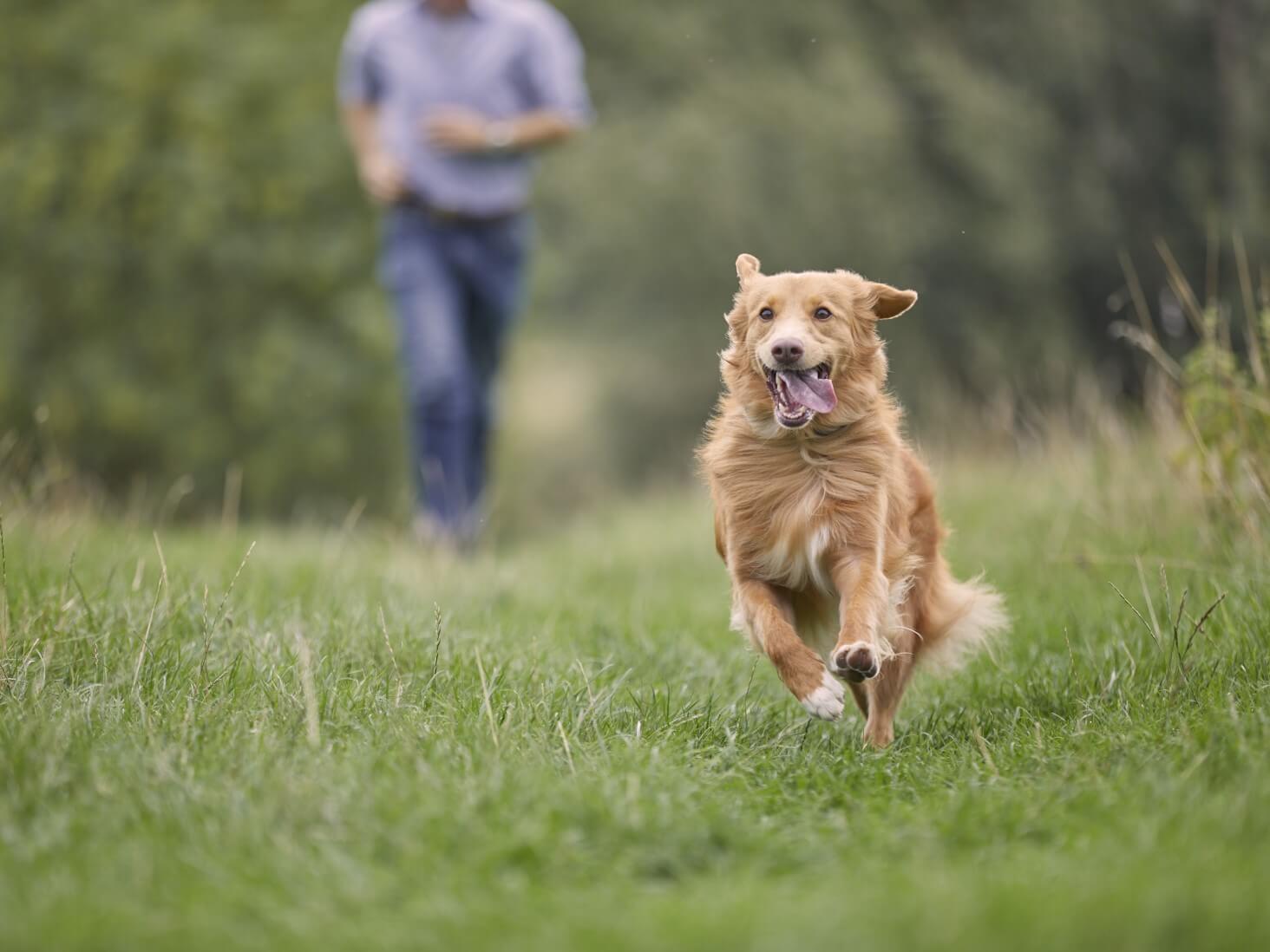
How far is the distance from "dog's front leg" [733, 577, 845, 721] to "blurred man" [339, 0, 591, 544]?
284 cm

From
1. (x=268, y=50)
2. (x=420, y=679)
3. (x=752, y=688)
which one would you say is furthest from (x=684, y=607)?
(x=268, y=50)

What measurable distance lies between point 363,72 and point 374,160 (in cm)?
52

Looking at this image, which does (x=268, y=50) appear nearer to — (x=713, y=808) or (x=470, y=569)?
(x=470, y=569)

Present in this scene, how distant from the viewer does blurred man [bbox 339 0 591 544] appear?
623 cm

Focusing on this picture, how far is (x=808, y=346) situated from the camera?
3.28 metres

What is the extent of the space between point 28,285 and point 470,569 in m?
8.26

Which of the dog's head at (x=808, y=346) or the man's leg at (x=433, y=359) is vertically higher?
the dog's head at (x=808, y=346)

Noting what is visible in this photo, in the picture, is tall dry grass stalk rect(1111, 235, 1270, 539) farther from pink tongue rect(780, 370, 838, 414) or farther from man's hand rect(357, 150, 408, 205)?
man's hand rect(357, 150, 408, 205)

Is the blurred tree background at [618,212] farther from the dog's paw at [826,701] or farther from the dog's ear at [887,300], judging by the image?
the dog's paw at [826,701]

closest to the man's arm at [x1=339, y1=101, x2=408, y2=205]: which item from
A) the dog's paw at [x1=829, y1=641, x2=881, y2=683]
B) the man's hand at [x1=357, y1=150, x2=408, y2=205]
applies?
the man's hand at [x1=357, y1=150, x2=408, y2=205]

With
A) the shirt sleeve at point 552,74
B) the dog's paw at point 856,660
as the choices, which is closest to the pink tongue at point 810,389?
the dog's paw at point 856,660

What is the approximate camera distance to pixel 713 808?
2.51 meters

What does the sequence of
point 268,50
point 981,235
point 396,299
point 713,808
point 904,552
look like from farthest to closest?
1. point 981,235
2. point 268,50
3. point 396,299
4. point 904,552
5. point 713,808

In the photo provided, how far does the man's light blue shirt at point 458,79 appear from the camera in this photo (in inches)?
247
